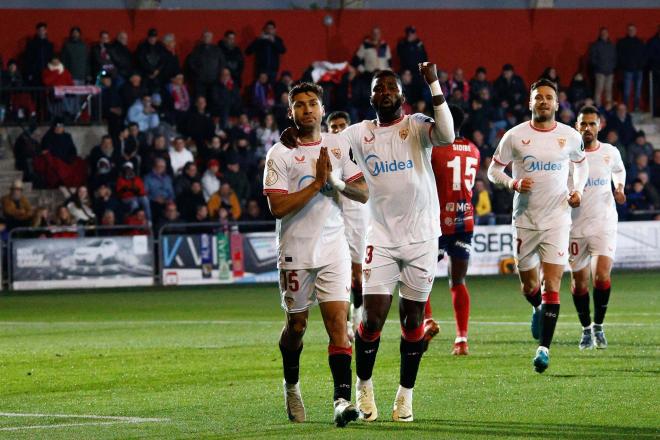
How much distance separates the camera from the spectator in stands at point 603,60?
36.0 meters

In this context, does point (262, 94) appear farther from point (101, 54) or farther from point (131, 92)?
point (101, 54)

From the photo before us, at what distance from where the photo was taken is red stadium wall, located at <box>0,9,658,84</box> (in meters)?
34.1

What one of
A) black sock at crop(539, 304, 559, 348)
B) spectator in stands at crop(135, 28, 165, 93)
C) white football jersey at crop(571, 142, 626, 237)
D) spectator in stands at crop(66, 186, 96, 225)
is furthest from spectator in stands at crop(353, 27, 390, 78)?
black sock at crop(539, 304, 559, 348)

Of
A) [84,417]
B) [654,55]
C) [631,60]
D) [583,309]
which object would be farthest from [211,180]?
[84,417]

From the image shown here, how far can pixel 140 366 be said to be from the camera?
13.4 metres

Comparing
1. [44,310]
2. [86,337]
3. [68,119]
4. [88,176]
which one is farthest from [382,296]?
[68,119]

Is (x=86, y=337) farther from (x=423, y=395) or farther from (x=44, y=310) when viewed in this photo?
(x=423, y=395)

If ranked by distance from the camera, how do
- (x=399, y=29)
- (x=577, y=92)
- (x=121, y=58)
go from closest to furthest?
(x=121, y=58) → (x=577, y=92) → (x=399, y=29)

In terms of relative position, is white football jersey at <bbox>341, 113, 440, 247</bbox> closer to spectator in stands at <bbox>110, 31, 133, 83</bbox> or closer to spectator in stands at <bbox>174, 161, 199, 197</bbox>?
spectator in stands at <bbox>174, 161, 199, 197</bbox>

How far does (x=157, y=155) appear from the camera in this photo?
28.3m

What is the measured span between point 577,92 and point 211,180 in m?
10.7

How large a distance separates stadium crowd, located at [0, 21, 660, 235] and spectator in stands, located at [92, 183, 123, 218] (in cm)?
2

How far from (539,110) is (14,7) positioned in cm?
2327

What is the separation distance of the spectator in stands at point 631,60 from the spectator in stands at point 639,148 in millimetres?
3569
